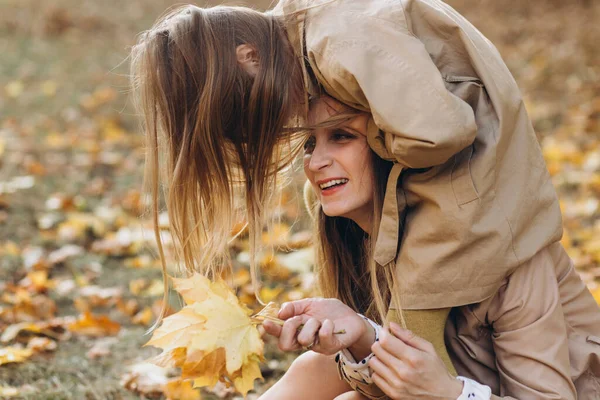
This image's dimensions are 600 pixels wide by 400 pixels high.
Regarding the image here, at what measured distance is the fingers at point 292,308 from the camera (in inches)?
A: 60.0

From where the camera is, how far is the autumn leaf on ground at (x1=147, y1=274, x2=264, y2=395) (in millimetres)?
1404

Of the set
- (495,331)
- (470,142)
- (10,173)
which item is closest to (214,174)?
(470,142)

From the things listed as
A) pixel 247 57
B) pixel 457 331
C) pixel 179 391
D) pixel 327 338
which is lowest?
pixel 179 391

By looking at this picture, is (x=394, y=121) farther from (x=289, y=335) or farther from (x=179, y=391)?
(x=179, y=391)

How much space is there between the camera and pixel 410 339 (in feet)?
4.92

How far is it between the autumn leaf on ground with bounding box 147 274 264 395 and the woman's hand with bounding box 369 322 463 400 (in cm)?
26

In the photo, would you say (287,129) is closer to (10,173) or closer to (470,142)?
(470,142)

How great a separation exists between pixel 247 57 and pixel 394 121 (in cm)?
39

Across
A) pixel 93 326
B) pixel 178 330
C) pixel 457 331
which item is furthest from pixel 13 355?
pixel 457 331

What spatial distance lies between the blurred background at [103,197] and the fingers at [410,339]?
0.37 meters

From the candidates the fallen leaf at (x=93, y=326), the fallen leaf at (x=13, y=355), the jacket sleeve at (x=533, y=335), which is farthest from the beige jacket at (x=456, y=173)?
the fallen leaf at (x=93, y=326)

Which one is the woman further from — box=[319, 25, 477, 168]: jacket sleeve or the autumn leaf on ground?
box=[319, 25, 477, 168]: jacket sleeve

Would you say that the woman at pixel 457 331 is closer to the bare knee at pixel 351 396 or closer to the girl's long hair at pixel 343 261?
the bare knee at pixel 351 396

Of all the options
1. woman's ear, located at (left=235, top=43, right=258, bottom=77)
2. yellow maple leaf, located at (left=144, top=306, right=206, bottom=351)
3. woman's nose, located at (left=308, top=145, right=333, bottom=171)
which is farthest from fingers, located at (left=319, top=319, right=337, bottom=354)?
woman's ear, located at (left=235, top=43, right=258, bottom=77)
